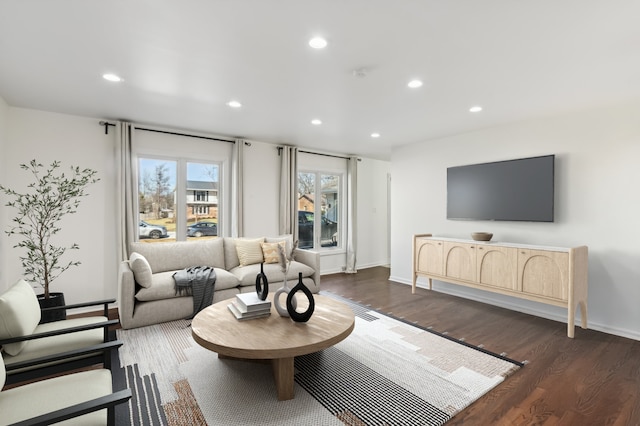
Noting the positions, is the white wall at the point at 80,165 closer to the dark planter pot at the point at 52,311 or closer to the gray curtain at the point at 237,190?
the dark planter pot at the point at 52,311

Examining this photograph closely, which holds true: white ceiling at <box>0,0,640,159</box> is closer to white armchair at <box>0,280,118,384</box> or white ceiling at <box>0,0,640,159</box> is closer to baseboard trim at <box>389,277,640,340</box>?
white armchair at <box>0,280,118,384</box>

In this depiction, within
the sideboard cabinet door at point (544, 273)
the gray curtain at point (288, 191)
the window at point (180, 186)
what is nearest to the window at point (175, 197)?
the window at point (180, 186)

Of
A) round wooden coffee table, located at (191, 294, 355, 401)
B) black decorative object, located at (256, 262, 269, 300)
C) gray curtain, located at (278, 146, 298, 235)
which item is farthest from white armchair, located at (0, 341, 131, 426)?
gray curtain, located at (278, 146, 298, 235)

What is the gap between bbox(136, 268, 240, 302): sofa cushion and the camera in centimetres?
351

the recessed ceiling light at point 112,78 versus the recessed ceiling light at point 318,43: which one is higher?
the recessed ceiling light at point 112,78

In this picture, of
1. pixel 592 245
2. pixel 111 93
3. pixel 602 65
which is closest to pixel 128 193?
pixel 111 93

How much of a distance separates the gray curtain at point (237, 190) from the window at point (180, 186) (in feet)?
0.50

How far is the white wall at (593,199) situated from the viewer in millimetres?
3381

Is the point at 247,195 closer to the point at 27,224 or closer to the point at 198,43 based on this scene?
the point at 27,224

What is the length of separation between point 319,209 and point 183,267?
3036 mm

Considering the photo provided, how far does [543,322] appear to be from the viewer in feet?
12.3

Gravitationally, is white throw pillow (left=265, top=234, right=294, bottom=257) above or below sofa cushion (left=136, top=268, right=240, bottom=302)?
above

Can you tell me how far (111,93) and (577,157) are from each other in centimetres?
521

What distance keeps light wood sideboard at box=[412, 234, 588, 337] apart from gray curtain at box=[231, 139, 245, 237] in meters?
2.92
